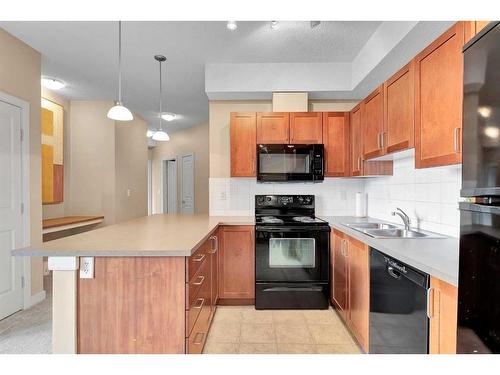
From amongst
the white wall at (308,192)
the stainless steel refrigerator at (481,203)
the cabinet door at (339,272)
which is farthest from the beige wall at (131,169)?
the stainless steel refrigerator at (481,203)

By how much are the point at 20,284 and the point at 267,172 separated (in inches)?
108

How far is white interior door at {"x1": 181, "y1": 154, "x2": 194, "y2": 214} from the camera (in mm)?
6573

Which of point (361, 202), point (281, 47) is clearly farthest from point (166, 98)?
point (361, 202)

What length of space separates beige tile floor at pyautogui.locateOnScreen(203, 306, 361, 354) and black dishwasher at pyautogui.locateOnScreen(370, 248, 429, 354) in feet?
1.53

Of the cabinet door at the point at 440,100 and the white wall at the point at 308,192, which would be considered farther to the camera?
the white wall at the point at 308,192

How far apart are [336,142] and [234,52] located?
1.46 metres

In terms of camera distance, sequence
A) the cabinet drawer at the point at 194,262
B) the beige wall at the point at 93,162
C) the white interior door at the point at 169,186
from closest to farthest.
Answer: the cabinet drawer at the point at 194,262
the beige wall at the point at 93,162
the white interior door at the point at 169,186

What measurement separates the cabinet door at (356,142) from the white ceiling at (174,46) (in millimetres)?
623

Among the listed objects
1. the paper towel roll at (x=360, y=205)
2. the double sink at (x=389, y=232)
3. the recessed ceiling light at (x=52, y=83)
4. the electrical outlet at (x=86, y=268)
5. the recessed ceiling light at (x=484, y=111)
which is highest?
the recessed ceiling light at (x=52, y=83)

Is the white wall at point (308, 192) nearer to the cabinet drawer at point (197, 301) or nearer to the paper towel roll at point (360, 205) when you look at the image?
the paper towel roll at point (360, 205)

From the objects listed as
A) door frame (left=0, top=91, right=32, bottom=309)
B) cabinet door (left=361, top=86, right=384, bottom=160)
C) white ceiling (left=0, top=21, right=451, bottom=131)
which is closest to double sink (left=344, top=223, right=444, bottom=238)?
cabinet door (left=361, top=86, right=384, bottom=160)

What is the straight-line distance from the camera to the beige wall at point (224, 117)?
11.1 ft

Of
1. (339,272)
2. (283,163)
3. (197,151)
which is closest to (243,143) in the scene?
(283,163)
